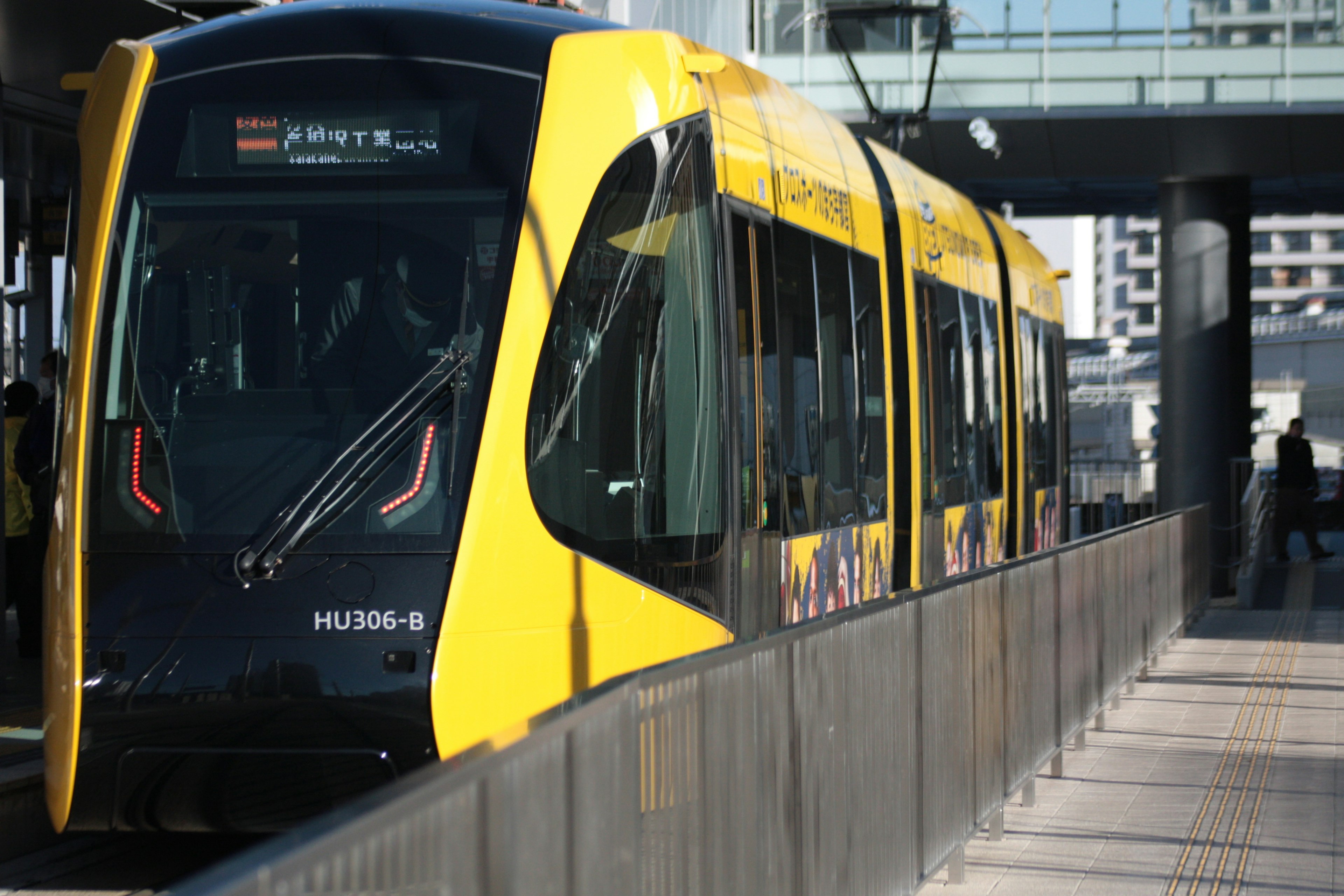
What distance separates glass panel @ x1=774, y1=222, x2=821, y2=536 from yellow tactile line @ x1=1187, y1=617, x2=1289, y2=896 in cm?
224

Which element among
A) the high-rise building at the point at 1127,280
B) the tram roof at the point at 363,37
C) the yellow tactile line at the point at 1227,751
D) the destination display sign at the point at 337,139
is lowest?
the yellow tactile line at the point at 1227,751

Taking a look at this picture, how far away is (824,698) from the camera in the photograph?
4.51 metres

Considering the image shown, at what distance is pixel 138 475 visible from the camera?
5934 millimetres

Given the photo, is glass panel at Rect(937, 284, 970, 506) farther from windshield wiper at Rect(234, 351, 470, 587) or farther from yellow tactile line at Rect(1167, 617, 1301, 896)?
windshield wiper at Rect(234, 351, 470, 587)

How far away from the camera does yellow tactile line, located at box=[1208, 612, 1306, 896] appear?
6.55 metres

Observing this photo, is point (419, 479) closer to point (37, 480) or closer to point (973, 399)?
point (37, 480)

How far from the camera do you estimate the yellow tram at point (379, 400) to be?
5547mm

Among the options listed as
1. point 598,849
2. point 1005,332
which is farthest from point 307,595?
point 1005,332

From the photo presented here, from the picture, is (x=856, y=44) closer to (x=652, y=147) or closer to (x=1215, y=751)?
(x=1215, y=751)

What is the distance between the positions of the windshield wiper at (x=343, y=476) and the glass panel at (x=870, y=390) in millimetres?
3884

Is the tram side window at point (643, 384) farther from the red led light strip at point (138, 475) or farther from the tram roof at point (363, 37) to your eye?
the red led light strip at point (138, 475)

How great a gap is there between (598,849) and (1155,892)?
380 centimetres

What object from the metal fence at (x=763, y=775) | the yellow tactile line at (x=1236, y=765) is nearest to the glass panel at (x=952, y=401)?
the yellow tactile line at (x=1236, y=765)

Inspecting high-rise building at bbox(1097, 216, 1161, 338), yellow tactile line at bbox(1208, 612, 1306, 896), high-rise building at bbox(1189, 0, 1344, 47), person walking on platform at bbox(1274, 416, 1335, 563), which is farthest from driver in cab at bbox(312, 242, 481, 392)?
high-rise building at bbox(1097, 216, 1161, 338)
